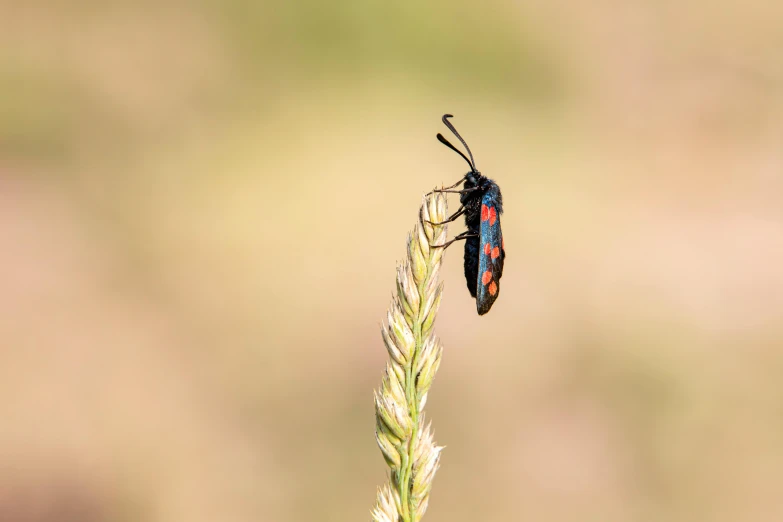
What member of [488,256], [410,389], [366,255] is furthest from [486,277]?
[366,255]

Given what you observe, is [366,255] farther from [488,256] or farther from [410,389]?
[410,389]

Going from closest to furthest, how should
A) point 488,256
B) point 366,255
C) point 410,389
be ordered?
point 410,389 < point 488,256 < point 366,255

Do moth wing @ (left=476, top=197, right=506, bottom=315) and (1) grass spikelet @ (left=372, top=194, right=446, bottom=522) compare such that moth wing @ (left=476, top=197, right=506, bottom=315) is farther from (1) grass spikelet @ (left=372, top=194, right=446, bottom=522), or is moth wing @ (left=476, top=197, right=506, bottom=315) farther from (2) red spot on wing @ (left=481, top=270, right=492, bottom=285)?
(1) grass spikelet @ (left=372, top=194, right=446, bottom=522)

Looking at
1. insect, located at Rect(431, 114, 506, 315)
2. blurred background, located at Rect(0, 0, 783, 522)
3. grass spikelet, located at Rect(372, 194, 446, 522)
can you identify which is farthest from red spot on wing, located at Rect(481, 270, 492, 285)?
blurred background, located at Rect(0, 0, 783, 522)

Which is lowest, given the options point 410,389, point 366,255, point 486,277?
point 410,389

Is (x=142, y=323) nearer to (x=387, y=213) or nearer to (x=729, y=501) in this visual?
(x=387, y=213)

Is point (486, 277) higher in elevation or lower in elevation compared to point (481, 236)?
lower
